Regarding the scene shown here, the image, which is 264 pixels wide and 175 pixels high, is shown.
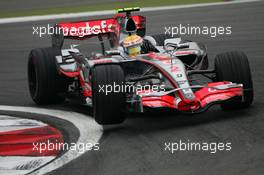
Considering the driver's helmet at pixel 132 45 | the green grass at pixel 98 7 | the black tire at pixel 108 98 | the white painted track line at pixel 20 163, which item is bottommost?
the green grass at pixel 98 7

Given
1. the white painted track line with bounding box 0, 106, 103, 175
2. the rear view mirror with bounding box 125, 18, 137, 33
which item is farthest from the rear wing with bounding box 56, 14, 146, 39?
the white painted track line with bounding box 0, 106, 103, 175

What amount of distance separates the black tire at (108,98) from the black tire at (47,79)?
2.48 meters

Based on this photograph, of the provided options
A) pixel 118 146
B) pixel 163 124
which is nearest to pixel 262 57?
pixel 163 124

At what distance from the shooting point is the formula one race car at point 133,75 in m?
9.90

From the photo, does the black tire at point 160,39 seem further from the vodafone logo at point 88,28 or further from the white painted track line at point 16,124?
the white painted track line at point 16,124

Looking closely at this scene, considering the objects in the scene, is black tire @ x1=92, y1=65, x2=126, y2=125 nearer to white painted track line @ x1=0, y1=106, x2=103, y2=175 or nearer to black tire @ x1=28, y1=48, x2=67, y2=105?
white painted track line @ x1=0, y1=106, x2=103, y2=175

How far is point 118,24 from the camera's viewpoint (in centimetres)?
1274

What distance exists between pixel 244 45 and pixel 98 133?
845 cm

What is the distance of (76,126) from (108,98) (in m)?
A: 1.00

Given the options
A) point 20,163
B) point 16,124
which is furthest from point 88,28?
point 20,163

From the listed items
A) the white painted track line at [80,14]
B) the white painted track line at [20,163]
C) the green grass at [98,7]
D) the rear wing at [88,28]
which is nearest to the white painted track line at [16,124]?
the white painted track line at [20,163]

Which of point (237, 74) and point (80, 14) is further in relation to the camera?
point (80, 14)

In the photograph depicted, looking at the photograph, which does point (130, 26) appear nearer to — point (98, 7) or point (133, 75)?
point (133, 75)

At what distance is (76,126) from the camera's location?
10633 mm
